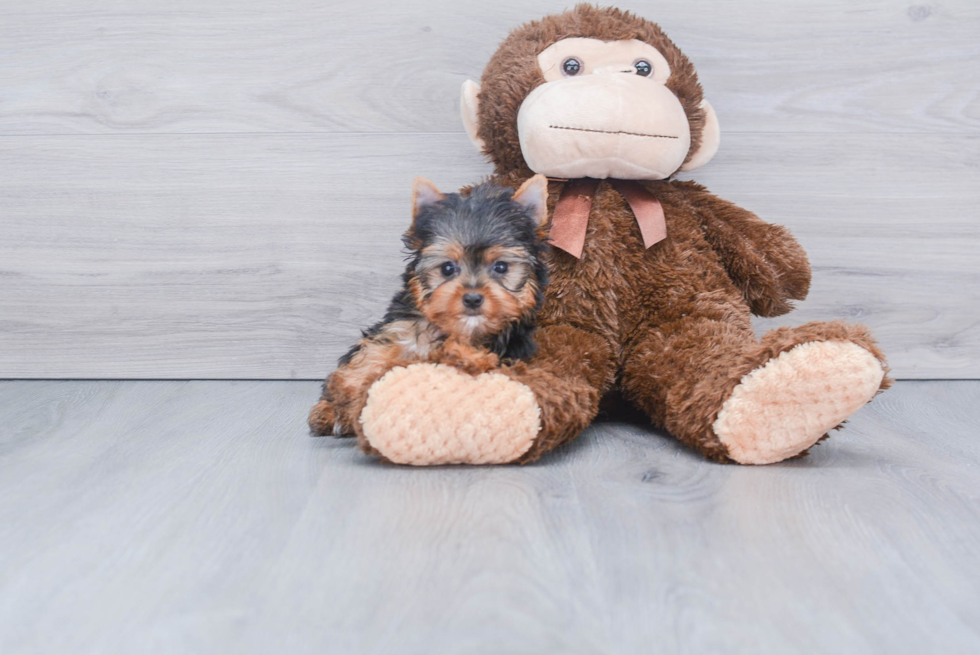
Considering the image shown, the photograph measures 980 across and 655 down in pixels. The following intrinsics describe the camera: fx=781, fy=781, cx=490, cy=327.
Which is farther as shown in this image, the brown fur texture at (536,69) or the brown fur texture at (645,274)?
the brown fur texture at (536,69)

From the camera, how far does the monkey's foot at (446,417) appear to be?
1.21 m

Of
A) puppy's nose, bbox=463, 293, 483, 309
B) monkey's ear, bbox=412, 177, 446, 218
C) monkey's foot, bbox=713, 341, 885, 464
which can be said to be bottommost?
monkey's foot, bbox=713, 341, 885, 464

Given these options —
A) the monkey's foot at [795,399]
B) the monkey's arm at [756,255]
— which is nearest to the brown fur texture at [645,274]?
the monkey's arm at [756,255]

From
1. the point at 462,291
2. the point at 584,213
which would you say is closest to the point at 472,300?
the point at 462,291

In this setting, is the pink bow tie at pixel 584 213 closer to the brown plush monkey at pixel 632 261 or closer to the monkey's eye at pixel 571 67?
the brown plush monkey at pixel 632 261

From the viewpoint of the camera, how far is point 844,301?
2.00 metres

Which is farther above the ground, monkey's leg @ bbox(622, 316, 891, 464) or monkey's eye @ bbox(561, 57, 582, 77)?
monkey's eye @ bbox(561, 57, 582, 77)

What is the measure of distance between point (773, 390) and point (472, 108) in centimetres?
86

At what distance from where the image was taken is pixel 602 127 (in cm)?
146

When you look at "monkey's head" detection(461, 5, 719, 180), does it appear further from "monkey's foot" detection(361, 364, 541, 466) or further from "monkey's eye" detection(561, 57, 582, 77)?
"monkey's foot" detection(361, 364, 541, 466)

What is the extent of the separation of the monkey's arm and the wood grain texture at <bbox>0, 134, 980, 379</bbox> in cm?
34

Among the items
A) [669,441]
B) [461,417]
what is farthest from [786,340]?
[461,417]

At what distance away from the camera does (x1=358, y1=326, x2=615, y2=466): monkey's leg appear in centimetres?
121

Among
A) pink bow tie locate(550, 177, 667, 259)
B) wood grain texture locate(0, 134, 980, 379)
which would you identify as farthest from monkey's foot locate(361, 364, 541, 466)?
wood grain texture locate(0, 134, 980, 379)
